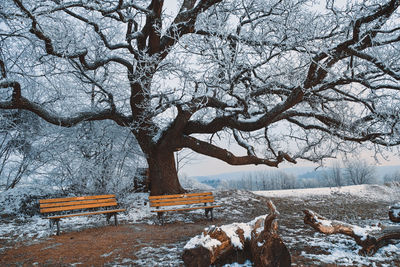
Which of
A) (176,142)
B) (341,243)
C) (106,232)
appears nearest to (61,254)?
(106,232)

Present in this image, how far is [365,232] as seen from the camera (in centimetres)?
470

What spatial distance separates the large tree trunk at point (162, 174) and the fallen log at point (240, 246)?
5.79m

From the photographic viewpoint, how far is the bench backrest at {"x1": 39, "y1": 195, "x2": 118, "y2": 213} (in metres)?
6.94

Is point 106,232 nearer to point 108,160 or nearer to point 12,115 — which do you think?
point 108,160

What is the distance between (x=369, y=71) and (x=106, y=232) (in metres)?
8.23

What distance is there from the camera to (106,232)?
22.1 ft

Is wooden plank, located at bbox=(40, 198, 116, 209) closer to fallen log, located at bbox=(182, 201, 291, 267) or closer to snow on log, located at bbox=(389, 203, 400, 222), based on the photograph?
fallen log, located at bbox=(182, 201, 291, 267)

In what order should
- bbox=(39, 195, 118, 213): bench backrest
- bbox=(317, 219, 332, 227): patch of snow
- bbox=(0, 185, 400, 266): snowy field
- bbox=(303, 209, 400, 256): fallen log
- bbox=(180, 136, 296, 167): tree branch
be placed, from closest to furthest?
bbox=(0, 185, 400, 266): snowy field → bbox=(303, 209, 400, 256): fallen log → bbox=(317, 219, 332, 227): patch of snow → bbox=(39, 195, 118, 213): bench backrest → bbox=(180, 136, 296, 167): tree branch

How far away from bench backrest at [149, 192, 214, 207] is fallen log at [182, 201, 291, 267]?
372cm

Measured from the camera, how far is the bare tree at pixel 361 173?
36688 mm

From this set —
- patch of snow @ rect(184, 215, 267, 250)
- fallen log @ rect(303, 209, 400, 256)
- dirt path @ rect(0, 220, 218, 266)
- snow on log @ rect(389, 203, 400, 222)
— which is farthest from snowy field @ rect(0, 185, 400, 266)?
snow on log @ rect(389, 203, 400, 222)

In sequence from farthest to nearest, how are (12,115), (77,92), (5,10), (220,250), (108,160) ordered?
(77,92)
(12,115)
(108,160)
(5,10)
(220,250)

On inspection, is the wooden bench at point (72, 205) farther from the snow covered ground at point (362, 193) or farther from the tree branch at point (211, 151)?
the snow covered ground at point (362, 193)

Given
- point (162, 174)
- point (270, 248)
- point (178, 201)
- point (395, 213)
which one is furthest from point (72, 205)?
point (395, 213)
